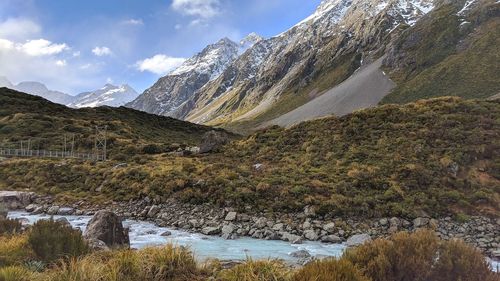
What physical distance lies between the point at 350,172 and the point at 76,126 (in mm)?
81139

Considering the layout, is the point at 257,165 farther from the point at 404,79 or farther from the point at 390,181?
the point at 404,79

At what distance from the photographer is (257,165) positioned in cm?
3991

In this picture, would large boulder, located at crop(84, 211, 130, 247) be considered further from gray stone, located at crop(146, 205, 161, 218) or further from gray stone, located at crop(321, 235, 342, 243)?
gray stone, located at crop(146, 205, 161, 218)

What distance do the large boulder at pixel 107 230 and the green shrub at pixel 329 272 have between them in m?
9.95

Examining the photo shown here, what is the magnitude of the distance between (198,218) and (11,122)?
85306 millimetres

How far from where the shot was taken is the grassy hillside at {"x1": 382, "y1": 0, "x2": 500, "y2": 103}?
14425cm

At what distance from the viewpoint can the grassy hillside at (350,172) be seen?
87.4ft

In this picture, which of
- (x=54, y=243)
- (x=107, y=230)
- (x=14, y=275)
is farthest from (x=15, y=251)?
(x=107, y=230)

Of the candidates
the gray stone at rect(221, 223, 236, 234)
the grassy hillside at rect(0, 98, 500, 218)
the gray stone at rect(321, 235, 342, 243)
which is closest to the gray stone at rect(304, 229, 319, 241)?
the gray stone at rect(321, 235, 342, 243)

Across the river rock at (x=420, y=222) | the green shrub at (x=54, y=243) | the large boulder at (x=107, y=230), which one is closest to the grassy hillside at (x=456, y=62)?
the river rock at (x=420, y=222)

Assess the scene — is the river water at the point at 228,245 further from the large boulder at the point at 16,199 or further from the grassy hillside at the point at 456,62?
the grassy hillside at the point at 456,62

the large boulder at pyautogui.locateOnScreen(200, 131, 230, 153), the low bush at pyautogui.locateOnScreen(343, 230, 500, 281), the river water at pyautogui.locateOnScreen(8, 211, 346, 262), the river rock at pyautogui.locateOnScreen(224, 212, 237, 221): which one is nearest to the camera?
the low bush at pyautogui.locateOnScreen(343, 230, 500, 281)

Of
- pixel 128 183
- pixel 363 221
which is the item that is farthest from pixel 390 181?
pixel 128 183

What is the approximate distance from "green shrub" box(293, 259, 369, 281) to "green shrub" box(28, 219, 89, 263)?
617cm
